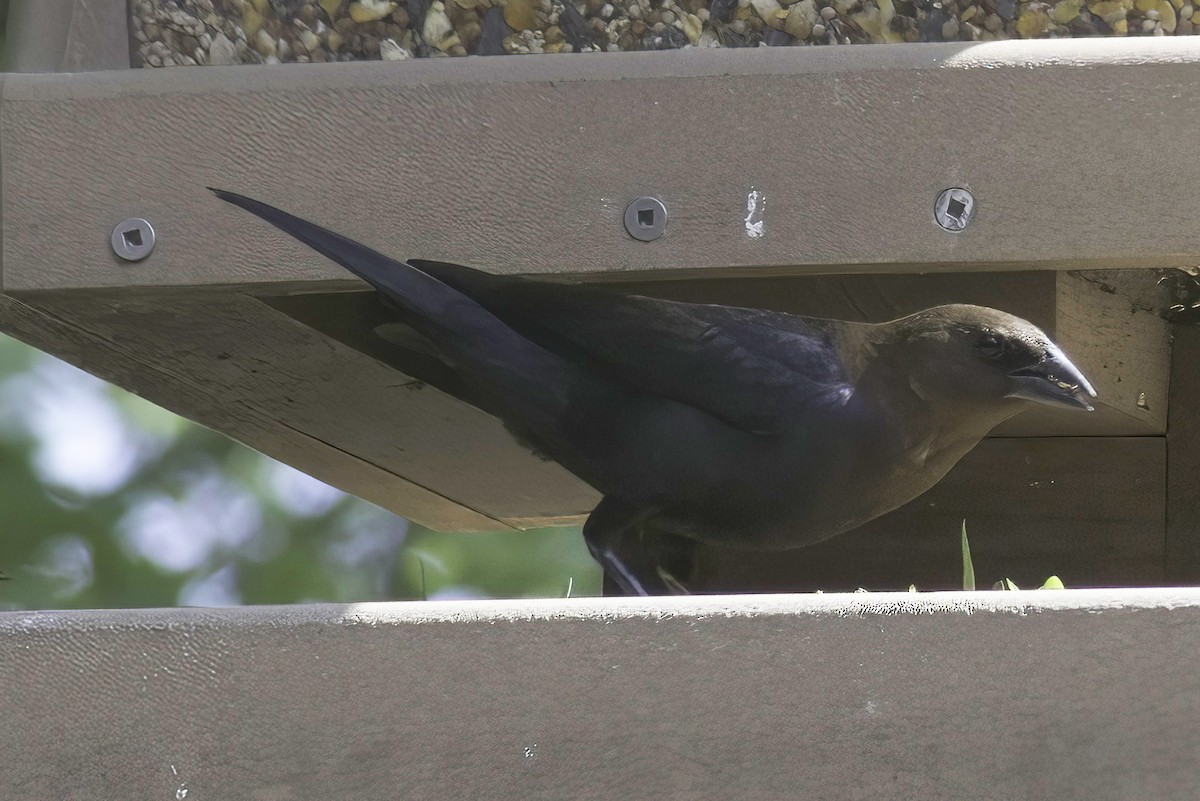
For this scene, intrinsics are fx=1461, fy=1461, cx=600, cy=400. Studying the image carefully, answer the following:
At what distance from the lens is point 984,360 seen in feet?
6.33

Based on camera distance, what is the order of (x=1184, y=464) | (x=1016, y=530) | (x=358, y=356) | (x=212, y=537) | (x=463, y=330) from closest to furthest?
(x=463, y=330)
(x=358, y=356)
(x=1184, y=464)
(x=1016, y=530)
(x=212, y=537)

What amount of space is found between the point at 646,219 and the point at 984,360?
1.61ft

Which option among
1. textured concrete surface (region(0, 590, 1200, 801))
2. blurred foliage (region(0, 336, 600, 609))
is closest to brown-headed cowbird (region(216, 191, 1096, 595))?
textured concrete surface (region(0, 590, 1200, 801))

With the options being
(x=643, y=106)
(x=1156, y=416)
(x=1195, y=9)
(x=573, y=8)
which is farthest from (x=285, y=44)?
(x=1156, y=416)

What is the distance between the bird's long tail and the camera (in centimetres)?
194

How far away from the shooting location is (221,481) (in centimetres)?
572

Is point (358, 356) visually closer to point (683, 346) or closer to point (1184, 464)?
point (683, 346)

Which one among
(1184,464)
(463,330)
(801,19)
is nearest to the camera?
(463,330)

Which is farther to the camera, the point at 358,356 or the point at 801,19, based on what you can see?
the point at 358,356

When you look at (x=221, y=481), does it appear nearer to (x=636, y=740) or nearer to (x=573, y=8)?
(x=573, y=8)

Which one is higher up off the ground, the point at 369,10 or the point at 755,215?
the point at 369,10

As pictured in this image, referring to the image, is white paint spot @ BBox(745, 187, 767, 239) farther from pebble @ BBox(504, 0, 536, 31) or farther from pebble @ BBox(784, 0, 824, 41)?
pebble @ BBox(504, 0, 536, 31)

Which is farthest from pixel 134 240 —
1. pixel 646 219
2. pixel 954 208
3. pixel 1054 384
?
pixel 1054 384

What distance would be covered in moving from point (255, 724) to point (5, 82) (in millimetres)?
1146
